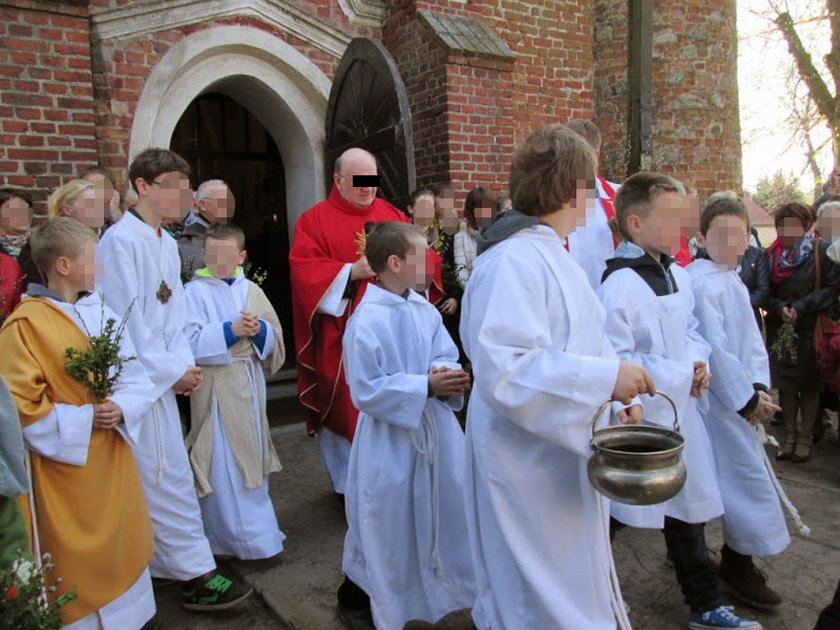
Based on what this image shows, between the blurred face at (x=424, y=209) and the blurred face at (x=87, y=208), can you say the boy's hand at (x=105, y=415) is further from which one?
the blurred face at (x=424, y=209)

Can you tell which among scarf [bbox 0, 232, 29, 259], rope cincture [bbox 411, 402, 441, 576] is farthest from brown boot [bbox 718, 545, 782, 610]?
scarf [bbox 0, 232, 29, 259]

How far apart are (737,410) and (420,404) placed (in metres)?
1.46

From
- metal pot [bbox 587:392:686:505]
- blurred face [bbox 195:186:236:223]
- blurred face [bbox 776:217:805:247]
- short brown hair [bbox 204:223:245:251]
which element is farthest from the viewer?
blurred face [bbox 776:217:805:247]

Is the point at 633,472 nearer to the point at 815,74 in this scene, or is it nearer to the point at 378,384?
the point at 378,384

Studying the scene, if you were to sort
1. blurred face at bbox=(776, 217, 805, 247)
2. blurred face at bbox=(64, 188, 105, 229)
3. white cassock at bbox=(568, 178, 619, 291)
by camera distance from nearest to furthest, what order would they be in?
1. blurred face at bbox=(64, 188, 105, 229)
2. white cassock at bbox=(568, 178, 619, 291)
3. blurred face at bbox=(776, 217, 805, 247)

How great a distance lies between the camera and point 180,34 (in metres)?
6.16

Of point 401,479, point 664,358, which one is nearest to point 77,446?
point 401,479

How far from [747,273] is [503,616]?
4637mm

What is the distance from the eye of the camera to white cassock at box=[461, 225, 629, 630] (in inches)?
77.1

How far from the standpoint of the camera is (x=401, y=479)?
115 inches

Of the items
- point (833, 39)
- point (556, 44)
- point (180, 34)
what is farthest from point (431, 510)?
point (833, 39)

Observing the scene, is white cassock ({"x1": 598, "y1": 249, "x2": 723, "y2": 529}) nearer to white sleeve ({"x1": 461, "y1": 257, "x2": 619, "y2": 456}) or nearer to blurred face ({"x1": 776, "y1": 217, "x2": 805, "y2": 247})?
white sleeve ({"x1": 461, "y1": 257, "x2": 619, "y2": 456})

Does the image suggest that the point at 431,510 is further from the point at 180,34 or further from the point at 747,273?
the point at 180,34

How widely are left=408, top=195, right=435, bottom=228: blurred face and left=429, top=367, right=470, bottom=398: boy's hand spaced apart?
3044 mm
